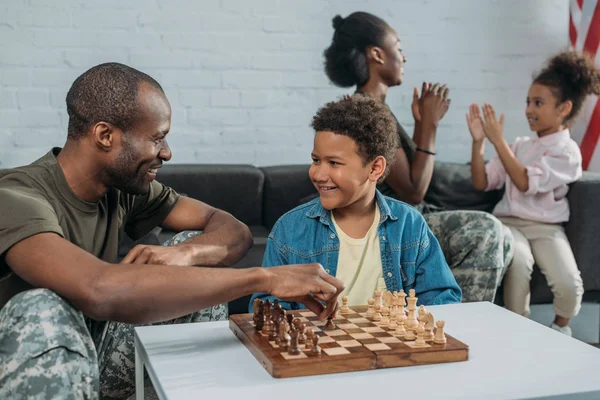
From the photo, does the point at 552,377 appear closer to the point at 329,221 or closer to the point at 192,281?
the point at 192,281

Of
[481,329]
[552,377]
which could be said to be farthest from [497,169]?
[552,377]

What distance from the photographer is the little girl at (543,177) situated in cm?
301

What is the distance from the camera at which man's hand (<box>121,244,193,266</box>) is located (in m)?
1.70

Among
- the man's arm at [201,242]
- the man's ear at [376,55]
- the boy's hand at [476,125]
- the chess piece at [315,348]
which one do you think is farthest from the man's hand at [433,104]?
the chess piece at [315,348]

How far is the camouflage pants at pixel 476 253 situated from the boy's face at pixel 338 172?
31.9 inches

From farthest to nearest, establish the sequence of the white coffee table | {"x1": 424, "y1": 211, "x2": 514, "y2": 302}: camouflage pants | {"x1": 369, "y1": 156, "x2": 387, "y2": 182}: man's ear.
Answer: {"x1": 424, "y1": 211, "x2": 514, "y2": 302}: camouflage pants → {"x1": 369, "y1": 156, "x2": 387, "y2": 182}: man's ear → the white coffee table

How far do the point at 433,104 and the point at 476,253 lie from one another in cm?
61

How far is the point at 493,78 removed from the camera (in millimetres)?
3961

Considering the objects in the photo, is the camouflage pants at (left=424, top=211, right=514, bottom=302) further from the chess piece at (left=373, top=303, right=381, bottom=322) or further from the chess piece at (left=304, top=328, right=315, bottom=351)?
the chess piece at (left=304, top=328, right=315, bottom=351)

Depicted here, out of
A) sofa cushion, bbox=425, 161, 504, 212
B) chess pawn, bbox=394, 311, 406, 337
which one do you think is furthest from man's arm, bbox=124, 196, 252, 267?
sofa cushion, bbox=425, 161, 504, 212

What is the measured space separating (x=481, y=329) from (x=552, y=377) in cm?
31

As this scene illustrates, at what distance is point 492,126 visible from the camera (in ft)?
10.8

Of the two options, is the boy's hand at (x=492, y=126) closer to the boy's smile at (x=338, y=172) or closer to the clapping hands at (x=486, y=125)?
the clapping hands at (x=486, y=125)

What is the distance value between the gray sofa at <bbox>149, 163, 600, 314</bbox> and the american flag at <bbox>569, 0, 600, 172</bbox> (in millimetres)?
530
